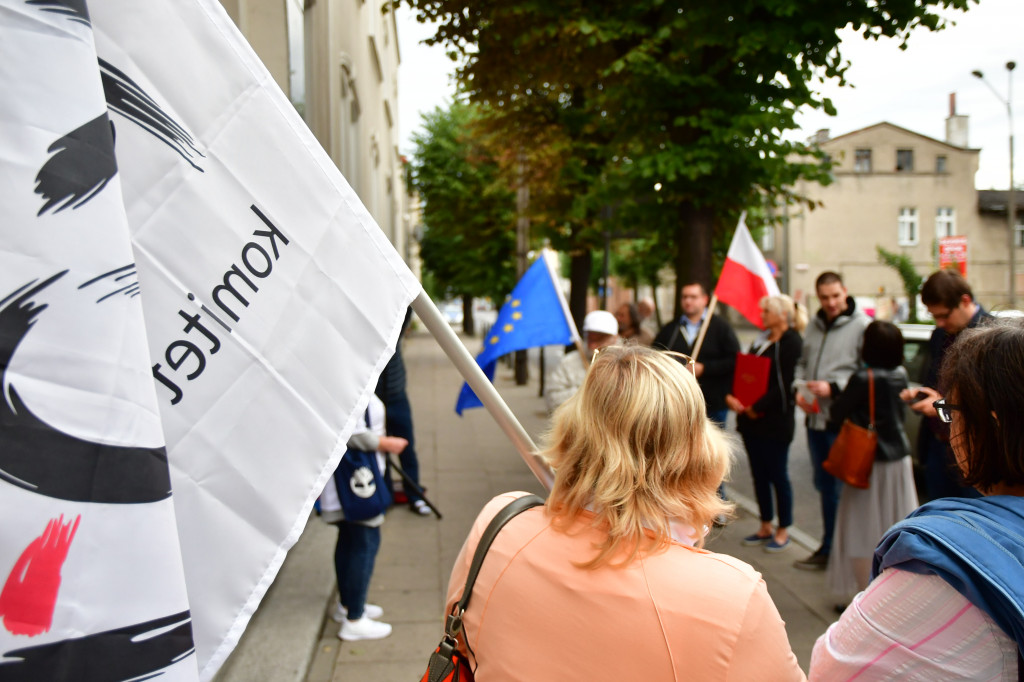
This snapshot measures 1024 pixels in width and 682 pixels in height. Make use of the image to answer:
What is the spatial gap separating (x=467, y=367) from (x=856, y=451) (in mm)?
3384

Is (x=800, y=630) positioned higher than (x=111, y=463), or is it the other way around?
(x=111, y=463)

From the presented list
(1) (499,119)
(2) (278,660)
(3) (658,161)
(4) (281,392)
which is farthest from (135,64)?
(1) (499,119)

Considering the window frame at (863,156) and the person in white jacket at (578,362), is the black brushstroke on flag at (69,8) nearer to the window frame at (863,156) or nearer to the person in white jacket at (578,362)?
the person in white jacket at (578,362)

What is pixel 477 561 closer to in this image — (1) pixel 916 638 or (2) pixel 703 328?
(1) pixel 916 638

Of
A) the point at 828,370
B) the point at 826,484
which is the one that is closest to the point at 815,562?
the point at 826,484

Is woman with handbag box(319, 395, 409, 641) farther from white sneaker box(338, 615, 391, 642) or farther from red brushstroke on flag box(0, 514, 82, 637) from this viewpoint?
red brushstroke on flag box(0, 514, 82, 637)

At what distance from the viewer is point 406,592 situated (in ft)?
16.4

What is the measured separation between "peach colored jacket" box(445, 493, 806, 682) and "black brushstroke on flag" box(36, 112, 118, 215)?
0.98m

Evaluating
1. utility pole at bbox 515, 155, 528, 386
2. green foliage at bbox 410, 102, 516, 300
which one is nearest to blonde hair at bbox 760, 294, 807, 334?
utility pole at bbox 515, 155, 528, 386

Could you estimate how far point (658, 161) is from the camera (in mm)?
7098

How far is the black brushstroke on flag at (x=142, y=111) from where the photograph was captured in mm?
1274

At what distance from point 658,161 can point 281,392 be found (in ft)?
20.1

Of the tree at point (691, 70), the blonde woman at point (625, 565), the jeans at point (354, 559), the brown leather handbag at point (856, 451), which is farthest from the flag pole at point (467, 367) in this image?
the tree at point (691, 70)

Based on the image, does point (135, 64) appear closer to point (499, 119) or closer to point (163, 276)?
point (163, 276)
